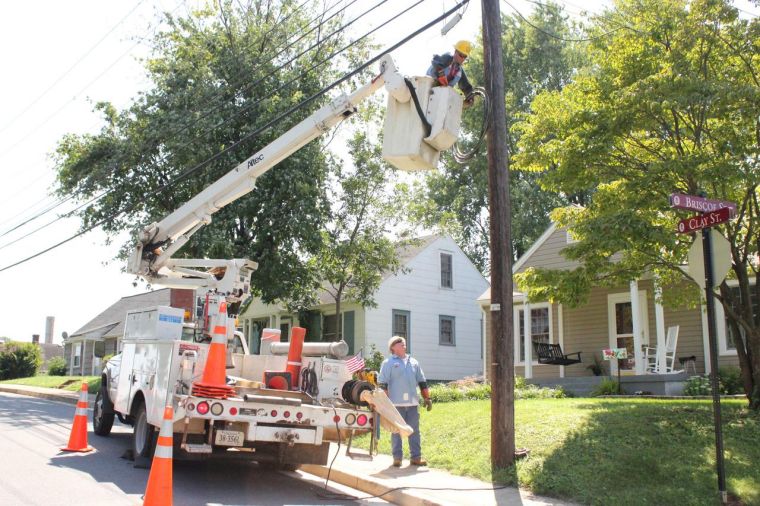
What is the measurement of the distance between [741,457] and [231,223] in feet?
53.3

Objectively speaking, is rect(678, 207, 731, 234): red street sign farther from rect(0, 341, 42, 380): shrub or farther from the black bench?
rect(0, 341, 42, 380): shrub

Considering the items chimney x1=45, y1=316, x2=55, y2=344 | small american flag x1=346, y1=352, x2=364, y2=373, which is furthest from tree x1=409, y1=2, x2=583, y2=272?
chimney x1=45, y1=316, x2=55, y2=344

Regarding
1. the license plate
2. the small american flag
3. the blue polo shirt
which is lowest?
the license plate

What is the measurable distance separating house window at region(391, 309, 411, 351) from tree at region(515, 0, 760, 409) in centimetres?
1656

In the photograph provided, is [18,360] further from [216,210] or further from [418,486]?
[418,486]

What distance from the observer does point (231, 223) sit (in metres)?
21.2

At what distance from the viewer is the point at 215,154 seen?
21359mm

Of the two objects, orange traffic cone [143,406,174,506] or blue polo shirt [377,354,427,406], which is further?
blue polo shirt [377,354,427,406]

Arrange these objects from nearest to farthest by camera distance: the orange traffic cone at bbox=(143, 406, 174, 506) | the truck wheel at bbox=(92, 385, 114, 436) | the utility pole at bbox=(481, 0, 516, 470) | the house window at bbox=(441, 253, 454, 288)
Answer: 1. the orange traffic cone at bbox=(143, 406, 174, 506)
2. the utility pole at bbox=(481, 0, 516, 470)
3. the truck wheel at bbox=(92, 385, 114, 436)
4. the house window at bbox=(441, 253, 454, 288)

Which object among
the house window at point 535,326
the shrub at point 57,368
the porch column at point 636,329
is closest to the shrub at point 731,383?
the porch column at point 636,329

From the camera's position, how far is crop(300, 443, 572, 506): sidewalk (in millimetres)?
7352

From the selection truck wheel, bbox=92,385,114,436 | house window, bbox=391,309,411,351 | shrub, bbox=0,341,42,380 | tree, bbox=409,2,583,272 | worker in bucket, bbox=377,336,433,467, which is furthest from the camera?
shrub, bbox=0,341,42,380

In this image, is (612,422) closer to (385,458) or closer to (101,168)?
(385,458)

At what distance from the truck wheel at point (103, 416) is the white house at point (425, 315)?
1455 cm
